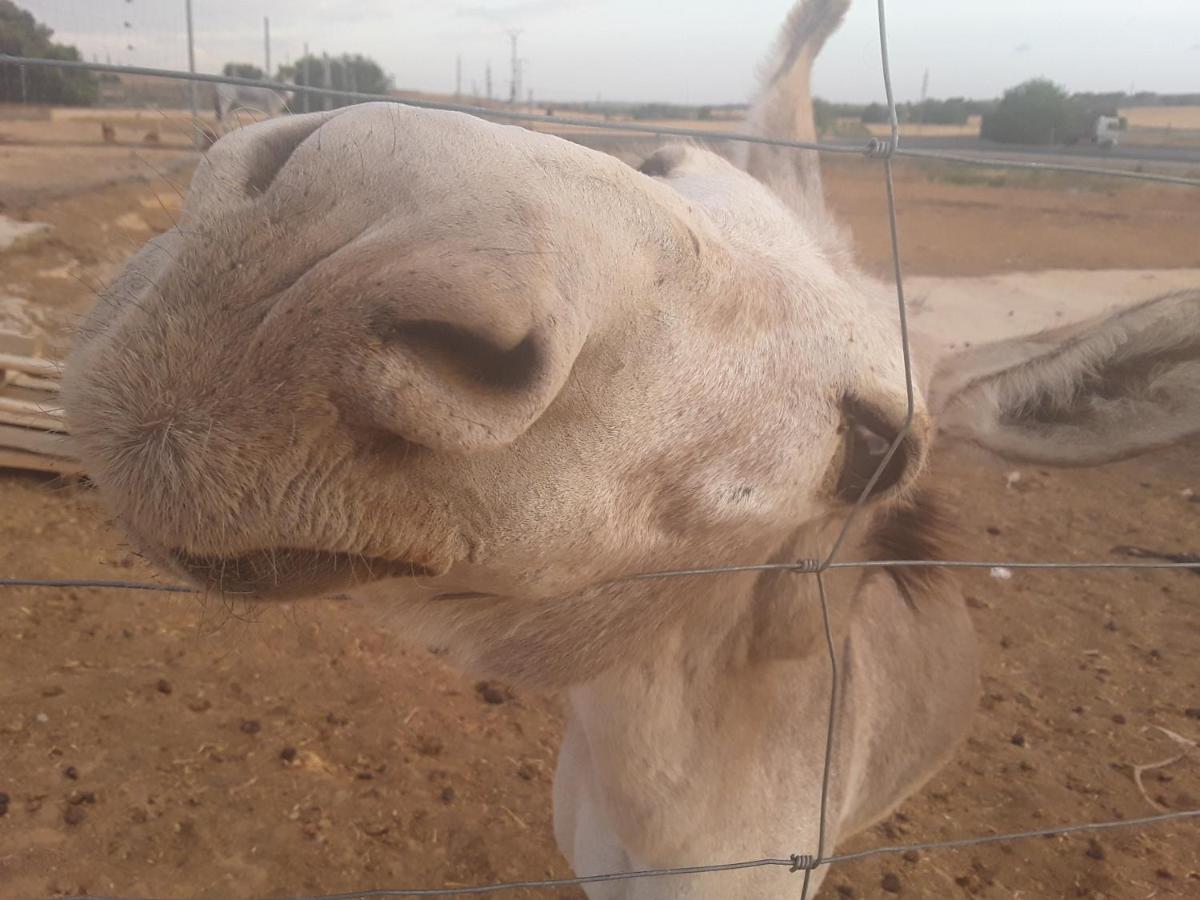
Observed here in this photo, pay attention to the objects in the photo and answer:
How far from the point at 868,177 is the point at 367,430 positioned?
30798mm

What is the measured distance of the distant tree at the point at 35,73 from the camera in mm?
4789

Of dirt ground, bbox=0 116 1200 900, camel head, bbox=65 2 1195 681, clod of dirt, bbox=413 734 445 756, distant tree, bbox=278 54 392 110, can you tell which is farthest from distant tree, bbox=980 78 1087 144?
camel head, bbox=65 2 1195 681

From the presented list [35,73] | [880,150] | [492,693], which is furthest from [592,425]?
[35,73]

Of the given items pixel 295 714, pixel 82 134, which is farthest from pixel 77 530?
pixel 82 134

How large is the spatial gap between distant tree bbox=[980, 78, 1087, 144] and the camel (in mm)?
22045

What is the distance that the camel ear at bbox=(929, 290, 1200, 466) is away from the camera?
200 cm

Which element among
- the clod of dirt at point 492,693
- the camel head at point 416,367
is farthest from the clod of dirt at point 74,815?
the camel head at point 416,367

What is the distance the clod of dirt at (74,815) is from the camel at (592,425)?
2341 millimetres

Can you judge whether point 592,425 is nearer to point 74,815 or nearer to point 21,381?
point 74,815

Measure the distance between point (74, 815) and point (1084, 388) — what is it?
4.20 meters

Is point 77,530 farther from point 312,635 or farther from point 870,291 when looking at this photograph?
point 870,291

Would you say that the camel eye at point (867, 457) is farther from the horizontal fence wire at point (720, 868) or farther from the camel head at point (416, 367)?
the horizontal fence wire at point (720, 868)

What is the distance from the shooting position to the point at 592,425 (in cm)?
139

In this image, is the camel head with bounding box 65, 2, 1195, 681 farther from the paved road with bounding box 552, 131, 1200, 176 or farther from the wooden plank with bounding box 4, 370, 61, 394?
the paved road with bounding box 552, 131, 1200, 176
